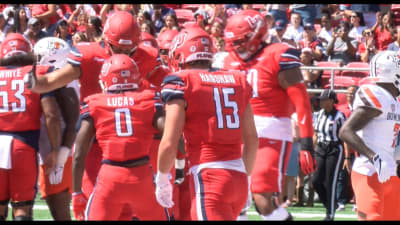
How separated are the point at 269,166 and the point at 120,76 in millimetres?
1468

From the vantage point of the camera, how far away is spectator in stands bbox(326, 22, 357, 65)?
14.4m

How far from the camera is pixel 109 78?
6.31 meters

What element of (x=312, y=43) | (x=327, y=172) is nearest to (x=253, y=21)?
(x=327, y=172)

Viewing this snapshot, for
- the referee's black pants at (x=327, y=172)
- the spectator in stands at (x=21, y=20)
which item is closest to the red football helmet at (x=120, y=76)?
the referee's black pants at (x=327, y=172)

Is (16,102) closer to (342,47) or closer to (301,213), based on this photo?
(301,213)

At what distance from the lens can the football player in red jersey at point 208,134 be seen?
5.45 meters

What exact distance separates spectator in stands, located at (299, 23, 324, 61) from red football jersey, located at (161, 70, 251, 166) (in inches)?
355

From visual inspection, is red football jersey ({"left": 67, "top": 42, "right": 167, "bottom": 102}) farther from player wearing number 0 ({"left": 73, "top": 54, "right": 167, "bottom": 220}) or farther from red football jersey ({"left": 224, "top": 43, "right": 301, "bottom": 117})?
player wearing number 0 ({"left": 73, "top": 54, "right": 167, "bottom": 220})

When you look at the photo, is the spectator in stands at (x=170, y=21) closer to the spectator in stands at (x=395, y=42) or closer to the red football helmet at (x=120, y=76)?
the spectator in stands at (x=395, y=42)

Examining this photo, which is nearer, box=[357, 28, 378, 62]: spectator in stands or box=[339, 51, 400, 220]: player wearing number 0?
box=[339, 51, 400, 220]: player wearing number 0

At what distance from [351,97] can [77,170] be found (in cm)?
639

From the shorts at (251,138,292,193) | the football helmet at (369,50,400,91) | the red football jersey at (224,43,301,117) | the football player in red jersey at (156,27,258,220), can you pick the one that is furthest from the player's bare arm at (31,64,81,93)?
the football helmet at (369,50,400,91)

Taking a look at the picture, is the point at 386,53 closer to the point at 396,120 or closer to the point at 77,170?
the point at 396,120

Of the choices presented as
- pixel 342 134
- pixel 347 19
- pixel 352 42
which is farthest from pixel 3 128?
pixel 347 19
